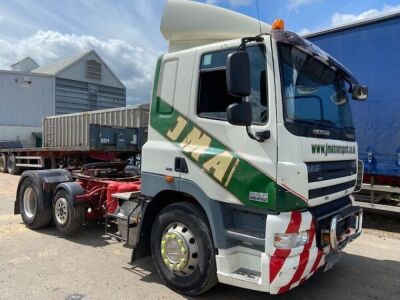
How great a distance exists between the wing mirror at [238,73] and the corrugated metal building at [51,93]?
29.8 metres

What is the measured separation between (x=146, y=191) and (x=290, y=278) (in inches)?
73.6

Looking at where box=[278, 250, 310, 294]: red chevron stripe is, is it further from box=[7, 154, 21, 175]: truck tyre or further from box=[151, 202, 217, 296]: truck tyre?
box=[7, 154, 21, 175]: truck tyre

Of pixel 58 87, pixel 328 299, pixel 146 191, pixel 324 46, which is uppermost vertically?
pixel 58 87

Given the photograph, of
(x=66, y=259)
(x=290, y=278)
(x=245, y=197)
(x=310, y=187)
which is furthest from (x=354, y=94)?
(x=66, y=259)

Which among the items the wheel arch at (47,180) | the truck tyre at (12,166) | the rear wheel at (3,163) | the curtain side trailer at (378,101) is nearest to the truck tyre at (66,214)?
the wheel arch at (47,180)

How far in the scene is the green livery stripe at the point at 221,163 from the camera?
338 centimetres

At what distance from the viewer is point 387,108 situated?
22.6 feet

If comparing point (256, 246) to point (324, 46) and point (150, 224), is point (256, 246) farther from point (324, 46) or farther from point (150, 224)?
point (324, 46)

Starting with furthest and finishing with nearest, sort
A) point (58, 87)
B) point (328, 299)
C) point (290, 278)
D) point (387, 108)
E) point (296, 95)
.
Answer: point (58, 87), point (387, 108), point (328, 299), point (296, 95), point (290, 278)

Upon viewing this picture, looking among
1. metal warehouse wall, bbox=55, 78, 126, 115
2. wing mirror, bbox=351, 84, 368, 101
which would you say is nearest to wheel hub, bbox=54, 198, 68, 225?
wing mirror, bbox=351, 84, 368, 101

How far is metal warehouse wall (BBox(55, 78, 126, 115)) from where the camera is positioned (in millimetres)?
31891

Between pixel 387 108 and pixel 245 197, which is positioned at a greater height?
pixel 387 108

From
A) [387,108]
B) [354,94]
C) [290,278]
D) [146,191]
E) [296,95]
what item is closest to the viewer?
[290,278]

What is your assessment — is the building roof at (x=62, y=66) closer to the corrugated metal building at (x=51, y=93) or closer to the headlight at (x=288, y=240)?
the corrugated metal building at (x=51, y=93)
